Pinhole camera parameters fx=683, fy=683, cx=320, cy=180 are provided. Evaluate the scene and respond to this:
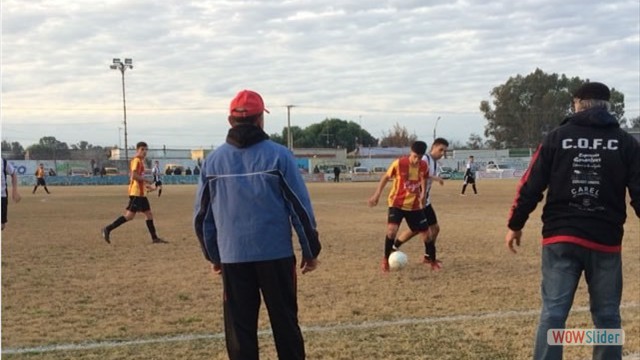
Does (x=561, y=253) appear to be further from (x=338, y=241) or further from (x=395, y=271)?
(x=338, y=241)

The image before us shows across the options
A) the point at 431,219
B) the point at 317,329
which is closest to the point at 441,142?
the point at 431,219

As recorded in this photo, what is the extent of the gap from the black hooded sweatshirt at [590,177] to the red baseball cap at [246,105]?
176cm

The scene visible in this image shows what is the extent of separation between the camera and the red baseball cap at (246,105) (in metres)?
4.18

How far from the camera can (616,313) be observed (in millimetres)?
4129

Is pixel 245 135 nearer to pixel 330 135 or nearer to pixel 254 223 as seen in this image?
pixel 254 223

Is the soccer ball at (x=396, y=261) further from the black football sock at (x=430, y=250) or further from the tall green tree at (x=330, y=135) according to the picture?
the tall green tree at (x=330, y=135)

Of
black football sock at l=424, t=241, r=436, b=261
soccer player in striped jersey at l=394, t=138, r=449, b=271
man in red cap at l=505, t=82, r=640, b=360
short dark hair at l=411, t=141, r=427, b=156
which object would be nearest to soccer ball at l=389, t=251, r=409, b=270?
soccer player in striped jersey at l=394, t=138, r=449, b=271

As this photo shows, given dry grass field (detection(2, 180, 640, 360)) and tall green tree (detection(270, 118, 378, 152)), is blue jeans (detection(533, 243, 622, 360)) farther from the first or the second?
tall green tree (detection(270, 118, 378, 152))

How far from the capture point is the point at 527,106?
102 metres

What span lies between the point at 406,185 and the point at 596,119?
5.47 metres

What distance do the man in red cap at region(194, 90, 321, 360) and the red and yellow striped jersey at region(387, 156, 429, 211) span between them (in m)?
5.38

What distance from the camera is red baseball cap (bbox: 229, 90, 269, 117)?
13.7 feet

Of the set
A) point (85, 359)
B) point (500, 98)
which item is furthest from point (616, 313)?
point (500, 98)

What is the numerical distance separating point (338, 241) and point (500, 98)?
311 feet
